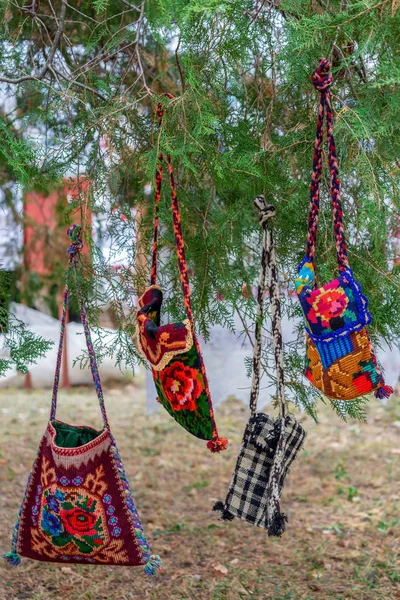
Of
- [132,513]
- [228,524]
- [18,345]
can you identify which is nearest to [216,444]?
[132,513]

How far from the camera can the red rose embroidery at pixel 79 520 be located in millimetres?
1995

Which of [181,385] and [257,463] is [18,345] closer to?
[181,385]

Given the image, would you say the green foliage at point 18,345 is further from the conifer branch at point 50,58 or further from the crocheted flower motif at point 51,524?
the conifer branch at point 50,58

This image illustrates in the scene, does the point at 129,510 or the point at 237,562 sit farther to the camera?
the point at 237,562

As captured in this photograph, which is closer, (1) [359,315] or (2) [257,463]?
(1) [359,315]

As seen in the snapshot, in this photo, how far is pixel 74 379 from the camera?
295 inches

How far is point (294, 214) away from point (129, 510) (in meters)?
1.04

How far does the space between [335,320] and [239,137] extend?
76 cm

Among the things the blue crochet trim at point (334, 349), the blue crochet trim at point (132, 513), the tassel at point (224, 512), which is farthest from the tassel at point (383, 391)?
the blue crochet trim at point (132, 513)

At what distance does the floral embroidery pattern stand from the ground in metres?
0.76

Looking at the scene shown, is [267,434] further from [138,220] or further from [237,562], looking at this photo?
[237,562]

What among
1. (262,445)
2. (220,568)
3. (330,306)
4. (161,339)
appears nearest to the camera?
(330,306)

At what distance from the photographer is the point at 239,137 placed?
2119 millimetres

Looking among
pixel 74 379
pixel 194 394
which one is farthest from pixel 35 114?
pixel 74 379
